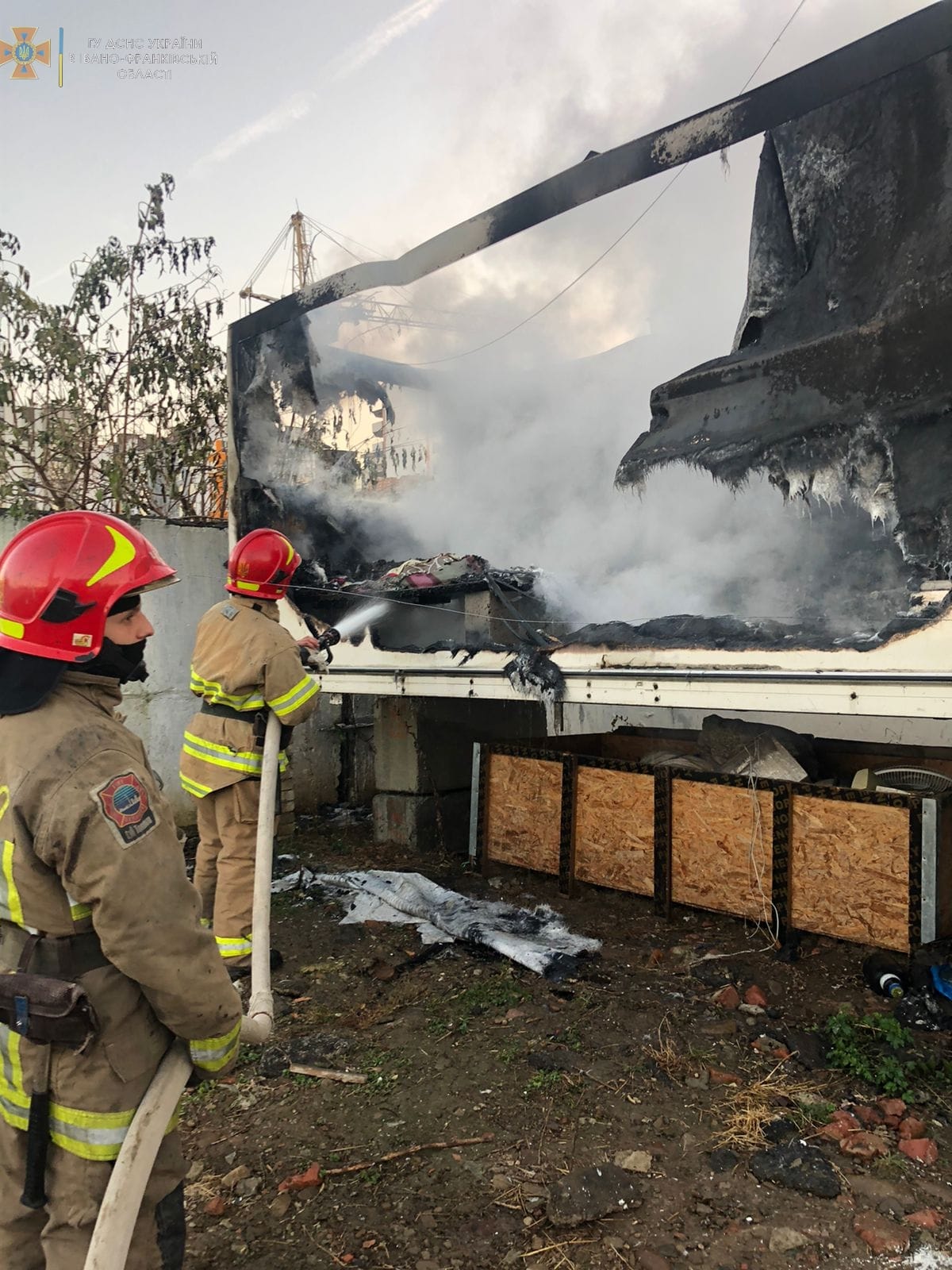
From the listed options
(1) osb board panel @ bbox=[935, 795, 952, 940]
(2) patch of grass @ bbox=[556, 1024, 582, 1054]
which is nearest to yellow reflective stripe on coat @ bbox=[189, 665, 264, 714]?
(2) patch of grass @ bbox=[556, 1024, 582, 1054]

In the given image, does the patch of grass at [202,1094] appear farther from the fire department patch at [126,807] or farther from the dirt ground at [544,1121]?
the fire department patch at [126,807]

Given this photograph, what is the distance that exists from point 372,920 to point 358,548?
3.00 meters

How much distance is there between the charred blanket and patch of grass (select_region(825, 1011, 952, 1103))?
6.50 feet

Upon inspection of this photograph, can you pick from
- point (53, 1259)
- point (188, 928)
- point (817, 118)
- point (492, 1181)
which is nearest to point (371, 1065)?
point (492, 1181)

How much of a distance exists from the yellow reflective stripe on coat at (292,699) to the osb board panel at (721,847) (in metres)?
2.31

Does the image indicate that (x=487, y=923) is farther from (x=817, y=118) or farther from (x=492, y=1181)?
(x=817, y=118)

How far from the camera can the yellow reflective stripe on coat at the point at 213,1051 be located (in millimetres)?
1683

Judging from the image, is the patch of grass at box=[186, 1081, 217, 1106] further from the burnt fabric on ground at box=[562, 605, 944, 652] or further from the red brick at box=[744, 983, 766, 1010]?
the burnt fabric on ground at box=[562, 605, 944, 652]

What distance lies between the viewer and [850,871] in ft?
13.6

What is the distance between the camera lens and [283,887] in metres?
5.72

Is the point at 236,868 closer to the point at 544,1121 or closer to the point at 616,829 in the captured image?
the point at 544,1121

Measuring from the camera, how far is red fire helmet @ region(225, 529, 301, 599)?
13.5ft

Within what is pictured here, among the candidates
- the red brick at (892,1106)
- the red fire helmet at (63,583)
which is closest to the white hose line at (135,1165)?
the red fire helmet at (63,583)

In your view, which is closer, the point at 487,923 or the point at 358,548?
the point at 487,923
